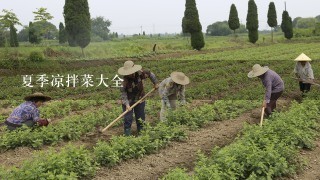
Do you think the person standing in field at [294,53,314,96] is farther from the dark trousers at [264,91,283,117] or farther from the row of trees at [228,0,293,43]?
the row of trees at [228,0,293,43]

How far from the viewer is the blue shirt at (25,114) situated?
775cm

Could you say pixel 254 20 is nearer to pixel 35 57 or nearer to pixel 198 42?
pixel 198 42

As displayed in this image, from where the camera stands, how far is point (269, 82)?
8.92 metres

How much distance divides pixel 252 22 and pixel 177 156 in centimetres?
3709

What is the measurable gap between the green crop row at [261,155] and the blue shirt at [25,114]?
3.36 meters

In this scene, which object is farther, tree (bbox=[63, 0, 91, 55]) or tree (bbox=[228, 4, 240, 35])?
tree (bbox=[228, 4, 240, 35])

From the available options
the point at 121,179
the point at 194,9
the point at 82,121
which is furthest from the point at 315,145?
the point at 194,9

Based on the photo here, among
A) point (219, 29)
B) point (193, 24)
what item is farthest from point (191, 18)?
point (219, 29)

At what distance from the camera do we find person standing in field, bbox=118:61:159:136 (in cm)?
812

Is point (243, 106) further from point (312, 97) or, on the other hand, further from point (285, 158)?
point (285, 158)

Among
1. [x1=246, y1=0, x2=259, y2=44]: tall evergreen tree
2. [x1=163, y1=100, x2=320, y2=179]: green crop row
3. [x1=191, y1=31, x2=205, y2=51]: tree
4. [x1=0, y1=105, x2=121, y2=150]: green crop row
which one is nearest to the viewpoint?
[x1=163, y1=100, x2=320, y2=179]: green crop row

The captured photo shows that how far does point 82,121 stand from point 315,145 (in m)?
4.94

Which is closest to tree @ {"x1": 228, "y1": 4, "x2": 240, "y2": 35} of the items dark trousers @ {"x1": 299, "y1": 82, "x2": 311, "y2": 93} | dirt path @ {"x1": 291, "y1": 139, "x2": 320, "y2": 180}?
dark trousers @ {"x1": 299, "y1": 82, "x2": 311, "y2": 93}

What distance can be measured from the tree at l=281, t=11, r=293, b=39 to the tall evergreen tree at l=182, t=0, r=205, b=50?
16190 mm
